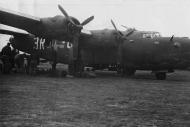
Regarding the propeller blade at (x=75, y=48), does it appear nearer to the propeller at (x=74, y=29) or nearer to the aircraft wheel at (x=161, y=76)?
the propeller at (x=74, y=29)

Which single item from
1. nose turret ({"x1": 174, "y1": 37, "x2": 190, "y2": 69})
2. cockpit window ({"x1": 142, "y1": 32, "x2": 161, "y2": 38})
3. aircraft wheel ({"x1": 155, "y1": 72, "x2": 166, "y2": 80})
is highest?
cockpit window ({"x1": 142, "y1": 32, "x2": 161, "y2": 38})

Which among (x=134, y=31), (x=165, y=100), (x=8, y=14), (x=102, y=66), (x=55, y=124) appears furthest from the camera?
(x=102, y=66)

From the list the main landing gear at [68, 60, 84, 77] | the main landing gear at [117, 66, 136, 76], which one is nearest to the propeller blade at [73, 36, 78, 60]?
the main landing gear at [68, 60, 84, 77]

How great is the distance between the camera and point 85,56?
733 inches

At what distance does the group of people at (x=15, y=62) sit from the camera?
17656 mm

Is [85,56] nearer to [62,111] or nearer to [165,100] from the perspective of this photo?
[165,100]

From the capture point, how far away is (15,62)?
20188 mm

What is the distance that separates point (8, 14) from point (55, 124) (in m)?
10.4

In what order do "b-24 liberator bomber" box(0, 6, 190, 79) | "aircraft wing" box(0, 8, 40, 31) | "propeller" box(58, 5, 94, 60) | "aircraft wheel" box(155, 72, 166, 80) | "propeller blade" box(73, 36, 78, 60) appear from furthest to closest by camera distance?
1. "aircraft wheel" box(155, 72, 166, 80)
2. "propeller blade" box(73, 36, 78, 60)
3. "propeller" box(58, 5, 94, 60)
4. "b-24 liberator bomber" box(0, 6, 190, 79)
5. "aircraft wing" box(0, 8, 40, 31)

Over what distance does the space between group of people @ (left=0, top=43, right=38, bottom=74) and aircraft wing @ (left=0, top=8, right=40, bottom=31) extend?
2362 millimetres

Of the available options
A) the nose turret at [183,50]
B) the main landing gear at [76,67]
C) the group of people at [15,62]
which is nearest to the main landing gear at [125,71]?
the main landing gear at [76,67]

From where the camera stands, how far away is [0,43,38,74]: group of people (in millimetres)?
17656

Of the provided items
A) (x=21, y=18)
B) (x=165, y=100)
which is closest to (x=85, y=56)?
(x=21, y=18)

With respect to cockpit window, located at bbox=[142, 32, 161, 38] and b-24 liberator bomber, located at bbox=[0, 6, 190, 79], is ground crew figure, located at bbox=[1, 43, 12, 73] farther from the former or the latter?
cockpit window, located at bbox=[142, 32, 161, 38]
